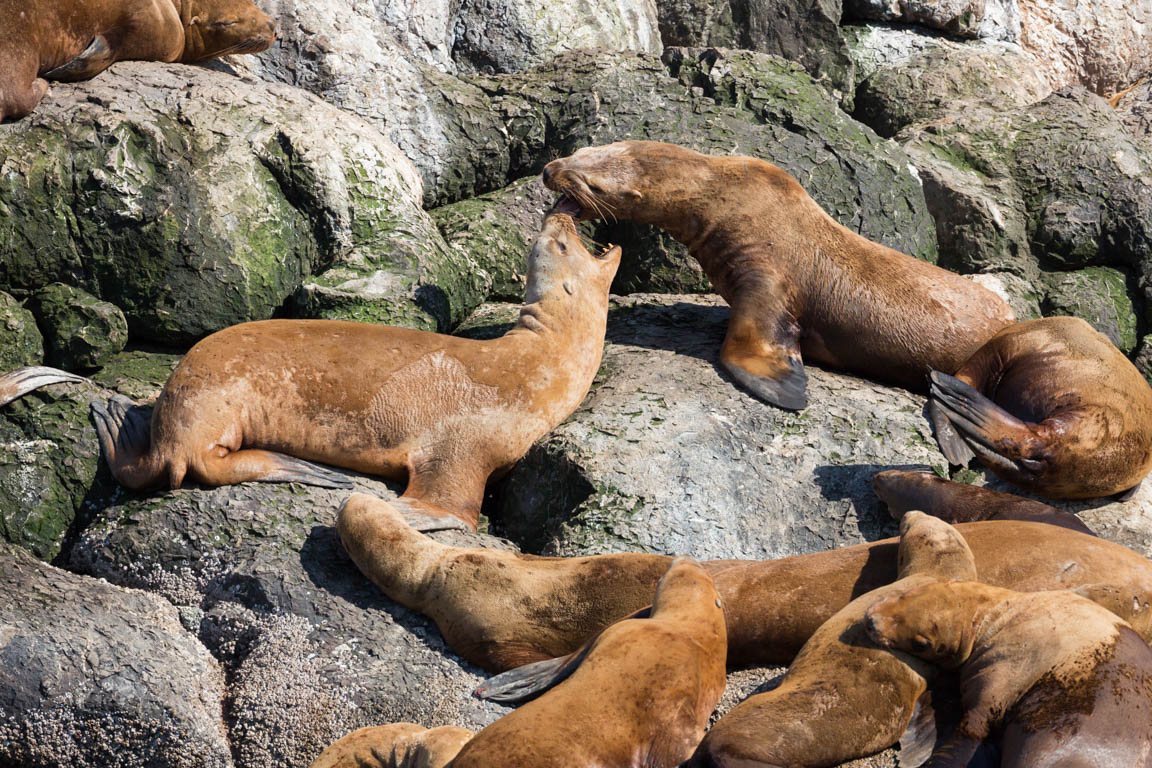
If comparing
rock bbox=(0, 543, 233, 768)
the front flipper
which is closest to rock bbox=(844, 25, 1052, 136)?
the front flipper

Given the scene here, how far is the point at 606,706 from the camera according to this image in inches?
146

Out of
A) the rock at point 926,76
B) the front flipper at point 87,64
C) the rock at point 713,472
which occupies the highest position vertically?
the front flipper at point 87,64

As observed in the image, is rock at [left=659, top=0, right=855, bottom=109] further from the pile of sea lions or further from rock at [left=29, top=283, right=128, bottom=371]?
rock at [left=29, top=283, right=128, bottom=371]

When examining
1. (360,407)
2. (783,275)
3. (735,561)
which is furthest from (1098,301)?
(360,407)

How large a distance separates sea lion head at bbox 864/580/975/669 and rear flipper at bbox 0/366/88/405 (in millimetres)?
4007

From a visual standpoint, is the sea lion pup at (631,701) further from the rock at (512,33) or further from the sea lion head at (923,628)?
the rock at (512,33)

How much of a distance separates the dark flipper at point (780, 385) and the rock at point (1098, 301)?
278 cm

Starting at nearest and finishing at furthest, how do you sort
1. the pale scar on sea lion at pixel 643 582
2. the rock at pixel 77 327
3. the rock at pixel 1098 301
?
the pale scar on sea lion at pixel 643 582, the rock at pixel 77 327, the rock at pixel 1098 301

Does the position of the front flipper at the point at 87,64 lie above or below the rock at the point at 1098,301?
above

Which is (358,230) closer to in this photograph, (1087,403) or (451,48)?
(451,48)

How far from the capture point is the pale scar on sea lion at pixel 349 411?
5.63 m

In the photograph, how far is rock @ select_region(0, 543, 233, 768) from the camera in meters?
4.74

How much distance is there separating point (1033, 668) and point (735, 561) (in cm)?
138

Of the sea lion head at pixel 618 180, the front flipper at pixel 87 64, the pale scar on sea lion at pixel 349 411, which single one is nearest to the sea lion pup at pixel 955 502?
the pale scar on sea lion at pixel 349 411
